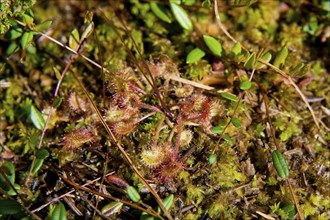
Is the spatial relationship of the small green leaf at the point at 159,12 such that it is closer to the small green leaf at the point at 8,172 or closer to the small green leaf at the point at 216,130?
the small green leaf at the point at 216,130

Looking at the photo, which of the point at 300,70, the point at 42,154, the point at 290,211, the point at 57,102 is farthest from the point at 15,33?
the point at 290,211

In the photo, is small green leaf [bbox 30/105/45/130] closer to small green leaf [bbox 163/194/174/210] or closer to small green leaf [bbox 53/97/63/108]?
small green leaf [bbox 53/97/63/108]

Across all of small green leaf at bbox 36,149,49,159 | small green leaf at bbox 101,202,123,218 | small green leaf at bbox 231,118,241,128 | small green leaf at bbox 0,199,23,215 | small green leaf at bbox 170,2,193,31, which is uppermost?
small green leaf at bbox 170,2,193,31

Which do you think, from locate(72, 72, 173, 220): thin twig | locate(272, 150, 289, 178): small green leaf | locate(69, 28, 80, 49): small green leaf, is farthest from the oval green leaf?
locate(69, 28, 80, 49): small green leaf

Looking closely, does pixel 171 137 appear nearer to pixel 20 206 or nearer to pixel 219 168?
pixel 219 168

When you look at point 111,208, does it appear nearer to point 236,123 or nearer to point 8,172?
point 8,172

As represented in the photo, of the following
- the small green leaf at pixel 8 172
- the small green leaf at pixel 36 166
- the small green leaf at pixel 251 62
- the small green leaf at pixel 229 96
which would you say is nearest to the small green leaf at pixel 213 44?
the small green leaf at pixel 251 62
